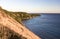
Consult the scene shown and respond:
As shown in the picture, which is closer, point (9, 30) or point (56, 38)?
point (9, 30)

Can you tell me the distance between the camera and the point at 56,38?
145ft

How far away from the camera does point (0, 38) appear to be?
44.7 ft

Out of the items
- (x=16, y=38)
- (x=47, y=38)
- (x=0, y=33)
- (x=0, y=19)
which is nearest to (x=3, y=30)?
(x=0, y=33)

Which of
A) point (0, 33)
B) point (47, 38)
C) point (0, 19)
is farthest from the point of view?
point (47, 38)

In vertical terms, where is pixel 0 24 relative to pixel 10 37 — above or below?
above

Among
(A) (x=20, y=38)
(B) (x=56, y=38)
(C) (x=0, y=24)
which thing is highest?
(C) (x=0, y=24)

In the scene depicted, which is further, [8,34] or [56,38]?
[56,38]

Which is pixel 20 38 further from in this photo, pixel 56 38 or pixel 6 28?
pixel 56 38

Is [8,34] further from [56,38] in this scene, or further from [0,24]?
[56,38]

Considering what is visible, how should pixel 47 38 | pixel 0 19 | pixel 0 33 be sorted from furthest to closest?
1. pixel 47 38
2. pixel 0 19
3. pixel 0 33

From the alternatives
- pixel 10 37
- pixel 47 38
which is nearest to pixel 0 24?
pixel 10 37

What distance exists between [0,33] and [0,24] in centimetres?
103

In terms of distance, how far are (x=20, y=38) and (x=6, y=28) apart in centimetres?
146

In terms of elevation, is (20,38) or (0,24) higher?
(0,24)
